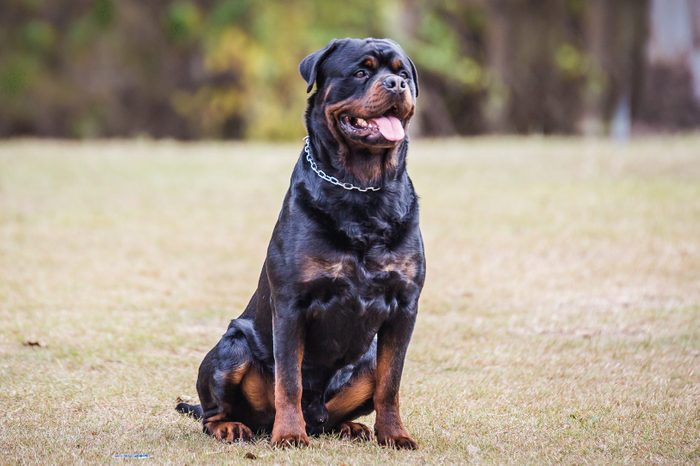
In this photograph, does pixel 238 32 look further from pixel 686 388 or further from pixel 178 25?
pixel 686 388

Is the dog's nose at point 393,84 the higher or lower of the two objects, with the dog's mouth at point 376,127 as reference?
higher

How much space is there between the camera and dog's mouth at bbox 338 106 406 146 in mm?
4926

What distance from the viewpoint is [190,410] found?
19.1 ft

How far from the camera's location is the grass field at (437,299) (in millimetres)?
5449

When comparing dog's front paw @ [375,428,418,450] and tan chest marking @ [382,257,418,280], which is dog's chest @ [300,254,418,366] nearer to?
tan chest marking @ [382,257,418,280]

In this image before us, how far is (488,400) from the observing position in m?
6.38

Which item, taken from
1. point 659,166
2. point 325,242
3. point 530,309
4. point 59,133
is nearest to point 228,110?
point 59,133

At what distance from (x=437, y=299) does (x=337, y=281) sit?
505 centimetres

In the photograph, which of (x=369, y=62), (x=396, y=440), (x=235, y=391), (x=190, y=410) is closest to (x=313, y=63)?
(x=369, y=62)

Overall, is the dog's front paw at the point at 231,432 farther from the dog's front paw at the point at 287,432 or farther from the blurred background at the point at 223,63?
the blurred background at the point at 223,63

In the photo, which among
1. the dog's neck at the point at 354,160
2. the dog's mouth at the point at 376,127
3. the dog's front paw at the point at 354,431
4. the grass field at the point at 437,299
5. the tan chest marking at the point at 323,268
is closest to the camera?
the tan chest marking at the point at 323,268

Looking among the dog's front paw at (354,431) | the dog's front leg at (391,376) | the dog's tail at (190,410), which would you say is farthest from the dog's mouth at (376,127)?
the dog's tail at (190,410)

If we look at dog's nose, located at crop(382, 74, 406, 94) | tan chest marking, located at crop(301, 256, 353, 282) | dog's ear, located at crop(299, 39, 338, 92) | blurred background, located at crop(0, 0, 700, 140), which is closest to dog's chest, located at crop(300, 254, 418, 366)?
tan chest marking, located at crop(301, 256, 353, 282)

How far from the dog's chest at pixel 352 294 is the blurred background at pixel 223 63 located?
19171mm
